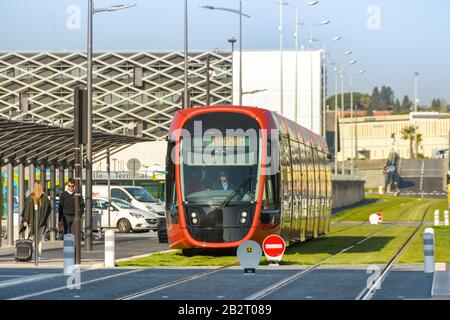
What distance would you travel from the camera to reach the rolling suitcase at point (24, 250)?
89.5ft

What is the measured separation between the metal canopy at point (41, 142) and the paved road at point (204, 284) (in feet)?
21.9

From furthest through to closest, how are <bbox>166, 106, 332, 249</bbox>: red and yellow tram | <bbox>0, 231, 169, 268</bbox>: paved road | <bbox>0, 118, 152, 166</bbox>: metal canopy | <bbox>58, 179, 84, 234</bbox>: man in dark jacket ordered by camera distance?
<bbox>58, 179, 84, 234</bbox>: man in dark jacket
<bbox>0, 118, 152, 166</bbox>: metal canopy
<bbox>0, 231, 169, 268</bbox>: paved road
<bbox>166, 106, 332, 249</bbox>: red and yellow tram

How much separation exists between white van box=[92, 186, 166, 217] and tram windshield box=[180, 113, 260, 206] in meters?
23.1

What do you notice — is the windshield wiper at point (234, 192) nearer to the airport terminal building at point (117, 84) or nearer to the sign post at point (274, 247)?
the sign post at point (274, 247)

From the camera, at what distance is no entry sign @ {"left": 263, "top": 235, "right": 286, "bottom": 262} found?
25.4 metres

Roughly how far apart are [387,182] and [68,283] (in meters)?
148

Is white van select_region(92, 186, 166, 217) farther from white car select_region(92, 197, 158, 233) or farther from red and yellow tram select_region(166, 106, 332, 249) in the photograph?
red and yellow tram select_region(166, 106, 332, 249)

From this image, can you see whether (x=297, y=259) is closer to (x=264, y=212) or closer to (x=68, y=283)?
(x=264, y=212)

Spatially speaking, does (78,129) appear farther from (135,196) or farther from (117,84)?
(117,84)

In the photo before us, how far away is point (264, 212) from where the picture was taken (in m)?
28.1

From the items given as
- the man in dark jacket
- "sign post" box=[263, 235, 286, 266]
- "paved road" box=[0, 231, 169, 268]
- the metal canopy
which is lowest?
"paved road" box=[0, 231, 169, 268]

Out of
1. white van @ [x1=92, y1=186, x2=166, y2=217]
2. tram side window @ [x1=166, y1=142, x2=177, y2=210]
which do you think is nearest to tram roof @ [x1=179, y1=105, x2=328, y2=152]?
tram side window @ [x1=166, y1=142, x2=177, y2=210]

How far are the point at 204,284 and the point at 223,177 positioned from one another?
7.96m
